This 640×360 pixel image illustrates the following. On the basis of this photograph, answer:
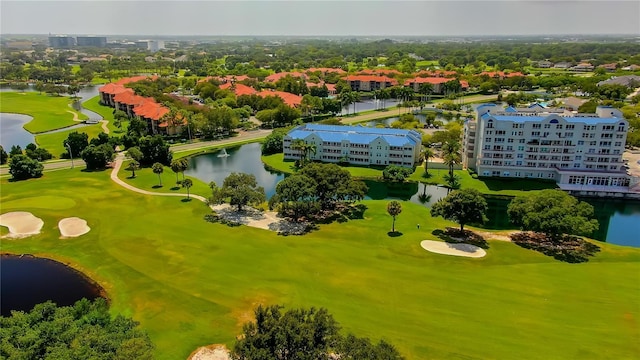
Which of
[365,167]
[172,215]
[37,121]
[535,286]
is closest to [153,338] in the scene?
[172,215]

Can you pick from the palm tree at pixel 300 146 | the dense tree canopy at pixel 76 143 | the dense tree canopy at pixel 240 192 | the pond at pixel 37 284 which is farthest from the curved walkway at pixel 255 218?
the dense tree canopy at pixel 76 143

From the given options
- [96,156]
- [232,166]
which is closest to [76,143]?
[96,156]

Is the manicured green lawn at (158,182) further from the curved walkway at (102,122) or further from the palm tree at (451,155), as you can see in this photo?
the palm tree at (451,155)

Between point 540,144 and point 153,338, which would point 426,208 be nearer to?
point 540,144

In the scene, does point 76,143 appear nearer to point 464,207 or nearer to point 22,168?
point 22,168

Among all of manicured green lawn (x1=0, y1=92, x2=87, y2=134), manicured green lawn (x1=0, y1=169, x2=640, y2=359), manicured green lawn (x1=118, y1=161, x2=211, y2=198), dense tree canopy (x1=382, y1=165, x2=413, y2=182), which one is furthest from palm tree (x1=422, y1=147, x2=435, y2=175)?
manicured green lawn (x1=0, y1=92, x2=87, y2=134)
